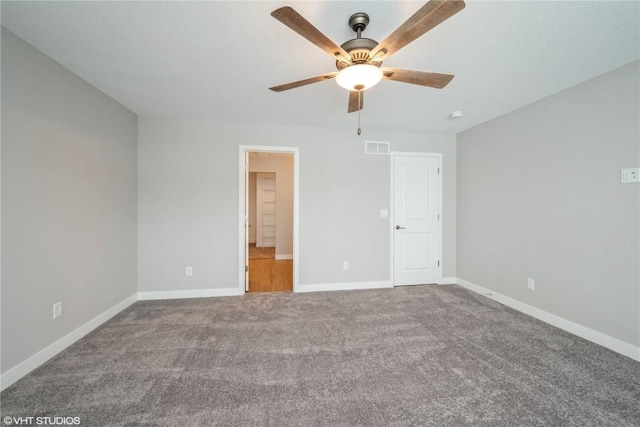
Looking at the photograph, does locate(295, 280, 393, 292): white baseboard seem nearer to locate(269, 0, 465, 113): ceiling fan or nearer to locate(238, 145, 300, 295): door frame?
locate(238, 145, 300, 295): door frame

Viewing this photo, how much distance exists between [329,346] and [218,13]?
2.66 metres

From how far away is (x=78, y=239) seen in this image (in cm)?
231

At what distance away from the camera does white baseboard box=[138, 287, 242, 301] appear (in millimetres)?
3300

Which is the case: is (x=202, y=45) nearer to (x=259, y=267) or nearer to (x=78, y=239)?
(x=78, y=239)

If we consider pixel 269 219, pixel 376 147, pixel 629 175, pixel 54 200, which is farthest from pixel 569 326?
pixel 269 219

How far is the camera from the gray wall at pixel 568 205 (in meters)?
2.10

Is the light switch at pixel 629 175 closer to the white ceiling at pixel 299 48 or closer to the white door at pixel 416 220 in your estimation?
the white ceiling at pixel 299 48

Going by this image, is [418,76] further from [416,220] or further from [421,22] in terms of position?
[416,220]

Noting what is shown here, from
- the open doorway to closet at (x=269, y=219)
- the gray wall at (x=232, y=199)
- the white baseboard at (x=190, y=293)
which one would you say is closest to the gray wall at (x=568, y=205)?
the gray wall at (x=232, y=199)

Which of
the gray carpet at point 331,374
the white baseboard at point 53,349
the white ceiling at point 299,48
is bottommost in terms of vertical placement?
the gray carpet at point 331,374

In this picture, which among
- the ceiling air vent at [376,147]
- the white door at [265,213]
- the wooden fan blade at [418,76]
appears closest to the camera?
the wooden fan blade at [418,76]

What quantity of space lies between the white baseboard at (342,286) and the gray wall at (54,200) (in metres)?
2.33

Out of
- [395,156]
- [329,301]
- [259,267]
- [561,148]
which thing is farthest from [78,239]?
[561,148]

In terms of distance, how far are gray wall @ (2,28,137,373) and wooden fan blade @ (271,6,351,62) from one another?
2.05 metres
